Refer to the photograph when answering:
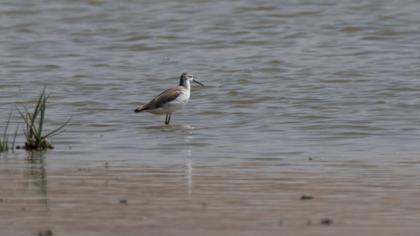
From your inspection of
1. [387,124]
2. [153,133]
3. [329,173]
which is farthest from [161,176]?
[387,124]

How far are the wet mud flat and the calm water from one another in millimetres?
15

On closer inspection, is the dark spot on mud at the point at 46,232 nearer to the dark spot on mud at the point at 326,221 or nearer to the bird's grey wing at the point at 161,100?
the dark spot on mud at the point at 326,221

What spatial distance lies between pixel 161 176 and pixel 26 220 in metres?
2.10

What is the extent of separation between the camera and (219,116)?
14.0 meters

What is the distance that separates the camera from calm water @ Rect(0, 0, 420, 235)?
7441mm

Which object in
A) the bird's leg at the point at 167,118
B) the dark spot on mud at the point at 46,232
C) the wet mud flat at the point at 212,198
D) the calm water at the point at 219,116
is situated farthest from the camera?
the bird's leg at the point at 167,118

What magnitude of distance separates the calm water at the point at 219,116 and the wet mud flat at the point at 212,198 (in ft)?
0.05

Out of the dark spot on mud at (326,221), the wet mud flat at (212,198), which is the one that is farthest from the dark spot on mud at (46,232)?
the dark spot on mud at (326,221)

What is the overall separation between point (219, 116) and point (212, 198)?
20.1ft

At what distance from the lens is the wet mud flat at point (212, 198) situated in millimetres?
6840

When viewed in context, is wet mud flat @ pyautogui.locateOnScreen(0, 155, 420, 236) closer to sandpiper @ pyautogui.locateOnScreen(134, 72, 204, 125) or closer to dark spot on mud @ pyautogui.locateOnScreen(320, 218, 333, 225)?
dark spot on mud @ pyautogui.locateOnScreen(320, 218, 333, 225)

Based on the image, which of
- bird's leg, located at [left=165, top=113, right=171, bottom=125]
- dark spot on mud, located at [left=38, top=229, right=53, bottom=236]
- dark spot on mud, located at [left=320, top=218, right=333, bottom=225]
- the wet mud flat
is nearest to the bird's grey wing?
bird's leg, located at [left=165, top=113, right=171, bottom=125]

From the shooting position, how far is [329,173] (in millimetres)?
9172

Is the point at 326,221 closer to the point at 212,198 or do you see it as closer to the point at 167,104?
the point at 212,198
